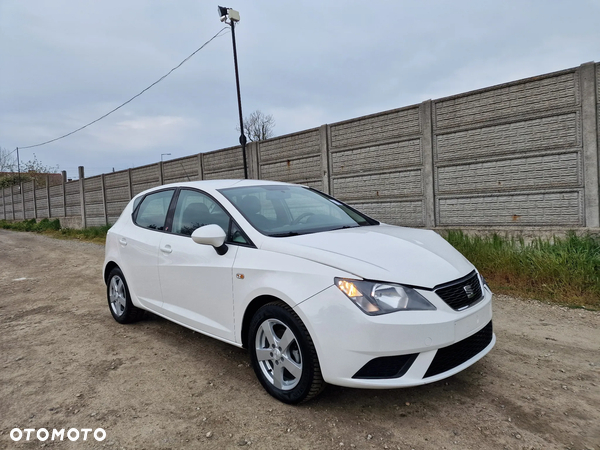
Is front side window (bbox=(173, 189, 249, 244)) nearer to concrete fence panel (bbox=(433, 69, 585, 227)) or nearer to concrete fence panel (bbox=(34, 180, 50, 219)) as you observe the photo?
concrete fence panel (bbox=(433, 69, 585, 227))

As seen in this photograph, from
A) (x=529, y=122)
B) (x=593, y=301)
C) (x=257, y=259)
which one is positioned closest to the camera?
(x=257, y=259)

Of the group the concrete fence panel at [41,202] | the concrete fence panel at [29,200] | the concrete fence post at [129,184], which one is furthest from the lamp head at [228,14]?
the concrete fence panel at [29,200]

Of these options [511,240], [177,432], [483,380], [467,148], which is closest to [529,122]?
[467,148]

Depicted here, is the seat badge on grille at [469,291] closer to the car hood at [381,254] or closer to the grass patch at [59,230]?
the car hood at [381,254]

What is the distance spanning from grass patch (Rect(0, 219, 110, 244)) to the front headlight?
1323cm

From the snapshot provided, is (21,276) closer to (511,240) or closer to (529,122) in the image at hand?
(511,240)

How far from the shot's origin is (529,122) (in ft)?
20.2

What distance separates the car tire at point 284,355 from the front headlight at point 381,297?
1.30ft

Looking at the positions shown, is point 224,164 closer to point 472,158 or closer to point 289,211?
point 472,158

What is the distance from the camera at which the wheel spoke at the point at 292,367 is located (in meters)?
2.68

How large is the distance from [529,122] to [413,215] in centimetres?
237

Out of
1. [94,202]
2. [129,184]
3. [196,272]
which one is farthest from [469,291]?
[94,202]

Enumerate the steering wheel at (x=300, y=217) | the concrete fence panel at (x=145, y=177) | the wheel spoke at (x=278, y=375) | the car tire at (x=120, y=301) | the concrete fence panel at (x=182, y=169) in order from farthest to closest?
the concrete fence panel at (x=145, y=177) → the concrete fence panel at (x=182, y=169) → the car tire at (x=120, y=301) → the steering wheel at (x=300, y=217) → the wheel spoke at (x=278, y=375)

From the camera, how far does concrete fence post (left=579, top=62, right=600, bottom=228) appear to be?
558cm
